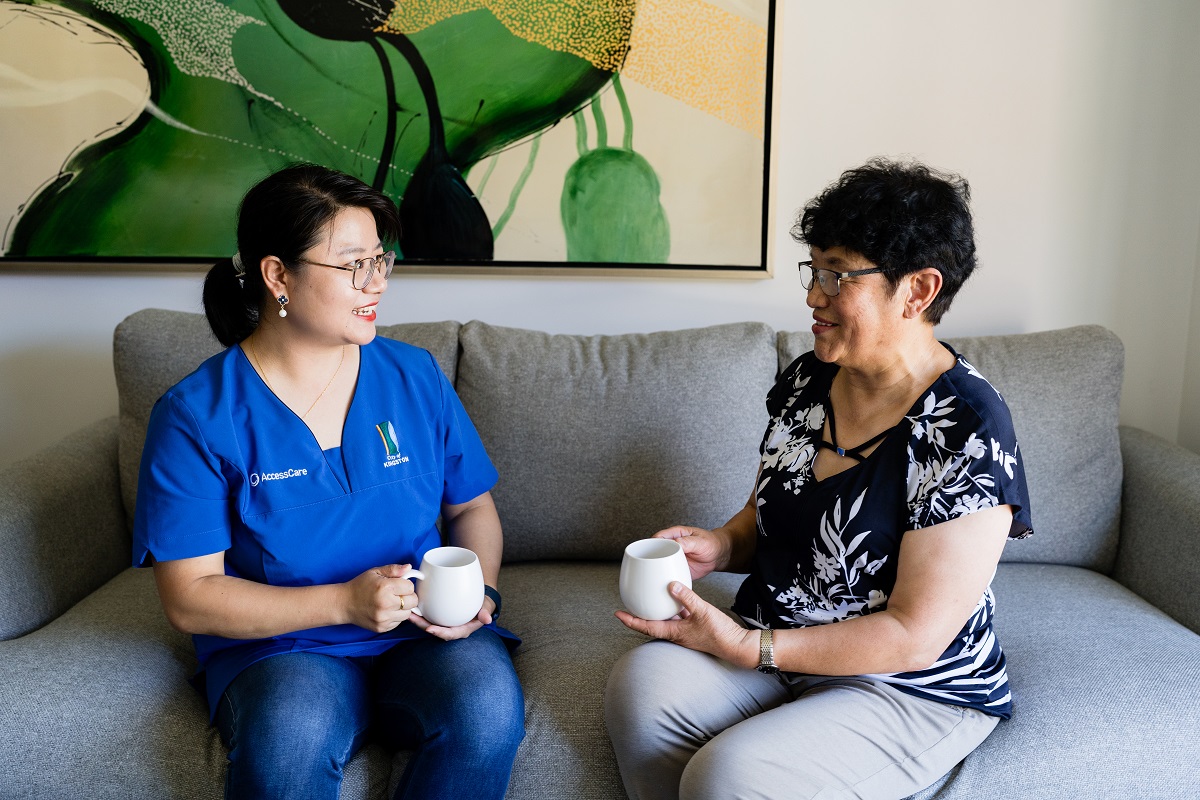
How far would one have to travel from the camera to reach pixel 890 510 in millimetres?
1211

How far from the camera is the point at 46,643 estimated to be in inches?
58.7

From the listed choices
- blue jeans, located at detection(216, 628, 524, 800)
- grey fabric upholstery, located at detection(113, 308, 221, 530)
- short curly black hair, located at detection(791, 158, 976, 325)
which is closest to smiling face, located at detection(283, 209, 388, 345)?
blue jeans, located at detection(216, 628, 524, 800)

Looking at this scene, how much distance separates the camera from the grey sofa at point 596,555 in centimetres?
129

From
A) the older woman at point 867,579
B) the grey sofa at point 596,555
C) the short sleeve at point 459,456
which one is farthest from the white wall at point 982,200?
the older woman at point 867,579

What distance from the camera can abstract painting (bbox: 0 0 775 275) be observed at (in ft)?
6.77

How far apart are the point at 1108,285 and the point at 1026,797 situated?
1468mm

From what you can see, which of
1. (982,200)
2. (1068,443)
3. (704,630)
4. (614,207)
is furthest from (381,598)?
(982,200)

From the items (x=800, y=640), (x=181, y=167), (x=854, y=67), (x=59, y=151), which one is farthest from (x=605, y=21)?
(x=800, y=640)

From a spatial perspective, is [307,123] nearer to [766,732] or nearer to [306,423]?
[306,423]

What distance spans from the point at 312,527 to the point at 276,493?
0.08m

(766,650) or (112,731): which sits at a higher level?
(766,650)

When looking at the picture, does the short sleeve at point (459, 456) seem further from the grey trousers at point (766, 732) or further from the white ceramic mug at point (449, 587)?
the grey trousers at point (766, 732)

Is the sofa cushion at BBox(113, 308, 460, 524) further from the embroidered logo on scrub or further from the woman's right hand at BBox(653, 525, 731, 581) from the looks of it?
the woman's right hand at BBox(653, 525, 731, 581)

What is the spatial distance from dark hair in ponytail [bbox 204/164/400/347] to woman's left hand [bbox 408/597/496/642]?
568 mm
